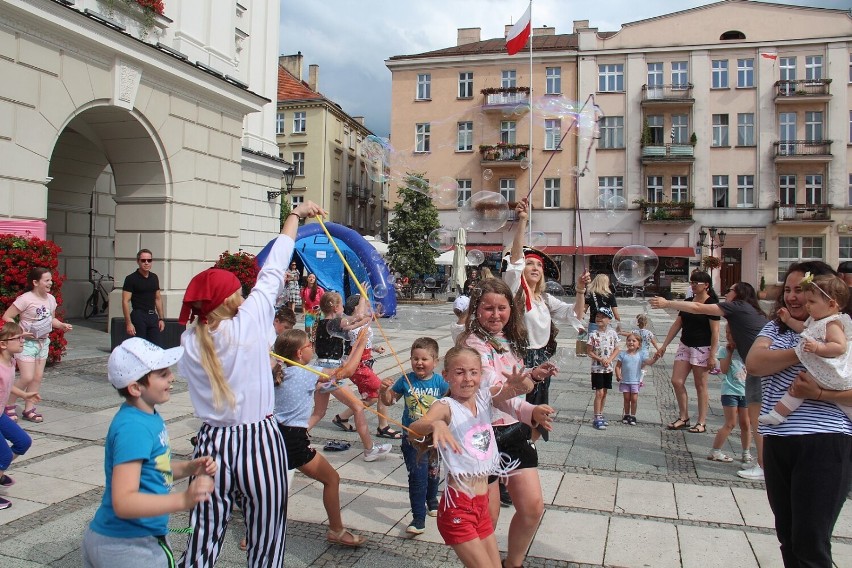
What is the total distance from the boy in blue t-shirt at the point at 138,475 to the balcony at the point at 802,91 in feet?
133

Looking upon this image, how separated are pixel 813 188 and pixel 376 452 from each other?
38.6 metres

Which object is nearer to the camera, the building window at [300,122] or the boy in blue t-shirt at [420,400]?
the boy in blue t-shirt at [420,400]

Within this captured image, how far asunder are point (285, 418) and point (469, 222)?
Result: 485 cm

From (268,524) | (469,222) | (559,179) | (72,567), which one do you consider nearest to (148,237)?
(469,222)

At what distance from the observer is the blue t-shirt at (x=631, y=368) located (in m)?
7.21

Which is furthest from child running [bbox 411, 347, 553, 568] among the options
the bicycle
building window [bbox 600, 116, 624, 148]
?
Answer: building window [bbox 600, 116, 624, 148]

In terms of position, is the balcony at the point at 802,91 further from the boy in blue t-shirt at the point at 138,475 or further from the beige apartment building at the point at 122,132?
the boy in blue t-shirt at the point at 138,475

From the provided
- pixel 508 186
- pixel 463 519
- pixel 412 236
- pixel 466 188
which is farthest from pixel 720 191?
pixel 463 519

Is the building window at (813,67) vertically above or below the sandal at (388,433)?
above

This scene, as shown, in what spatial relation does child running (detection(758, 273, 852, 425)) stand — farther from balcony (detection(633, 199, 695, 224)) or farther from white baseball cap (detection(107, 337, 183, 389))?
balcony (detection(633, 199, 695, 224))

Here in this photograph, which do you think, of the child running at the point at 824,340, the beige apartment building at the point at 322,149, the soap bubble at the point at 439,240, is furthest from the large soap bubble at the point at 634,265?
the beige apartment building at the point at 322,149

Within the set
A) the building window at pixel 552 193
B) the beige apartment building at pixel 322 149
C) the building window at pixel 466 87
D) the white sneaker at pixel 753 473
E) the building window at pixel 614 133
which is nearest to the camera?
the white sneaker at pixel 753 473

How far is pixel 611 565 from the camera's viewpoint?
371cm

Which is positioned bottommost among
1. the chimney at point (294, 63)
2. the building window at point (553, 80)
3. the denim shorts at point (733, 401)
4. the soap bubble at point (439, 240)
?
the denim shorts at point (733, 401)
